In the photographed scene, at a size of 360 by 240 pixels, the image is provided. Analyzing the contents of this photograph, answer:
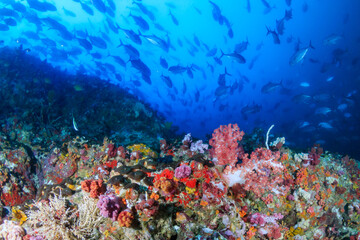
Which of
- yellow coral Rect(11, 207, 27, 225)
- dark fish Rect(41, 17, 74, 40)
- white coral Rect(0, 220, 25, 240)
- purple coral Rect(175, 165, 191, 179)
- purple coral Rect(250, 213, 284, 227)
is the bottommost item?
white coral Rect(0, 220, 25, 240)

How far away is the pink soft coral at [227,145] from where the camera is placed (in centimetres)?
399

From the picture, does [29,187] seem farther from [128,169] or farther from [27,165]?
[128,169]

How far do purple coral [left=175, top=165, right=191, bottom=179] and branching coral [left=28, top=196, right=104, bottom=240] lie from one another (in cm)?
154

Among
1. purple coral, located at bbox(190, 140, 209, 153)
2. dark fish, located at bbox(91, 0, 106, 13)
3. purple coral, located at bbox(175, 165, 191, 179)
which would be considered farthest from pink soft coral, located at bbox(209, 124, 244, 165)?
dark fish, located at bbox(91, 0, 106, 13)

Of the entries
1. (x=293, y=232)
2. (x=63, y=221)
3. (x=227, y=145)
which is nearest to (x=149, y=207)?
(x=63, y=221)

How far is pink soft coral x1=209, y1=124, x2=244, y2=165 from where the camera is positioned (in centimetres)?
399

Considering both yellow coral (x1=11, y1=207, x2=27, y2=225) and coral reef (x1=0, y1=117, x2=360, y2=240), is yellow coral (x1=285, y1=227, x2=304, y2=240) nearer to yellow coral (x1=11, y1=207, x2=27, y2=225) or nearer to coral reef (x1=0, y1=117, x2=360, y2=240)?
coral reef (x1=0, y1=117, x2=360, y2=240)

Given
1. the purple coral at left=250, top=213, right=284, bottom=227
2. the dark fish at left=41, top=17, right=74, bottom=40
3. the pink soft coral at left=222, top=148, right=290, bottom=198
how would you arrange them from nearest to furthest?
the purple coral at left=250, top=213, right=284, bottom=227
the pink soft coral at left=222, top=148, right=290, bottom=198
the dark fish at left=41, top=17, right=74, bottom=40


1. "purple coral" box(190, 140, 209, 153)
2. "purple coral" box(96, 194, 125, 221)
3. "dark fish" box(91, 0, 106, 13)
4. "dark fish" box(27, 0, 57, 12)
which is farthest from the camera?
"dark fish" box(27, 0, 57, 12)

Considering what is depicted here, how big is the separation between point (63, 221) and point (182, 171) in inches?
85.1

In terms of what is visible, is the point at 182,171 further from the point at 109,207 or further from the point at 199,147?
the point at 199,147

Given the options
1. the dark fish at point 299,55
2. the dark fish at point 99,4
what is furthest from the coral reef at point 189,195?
the dark fish at point 99,4

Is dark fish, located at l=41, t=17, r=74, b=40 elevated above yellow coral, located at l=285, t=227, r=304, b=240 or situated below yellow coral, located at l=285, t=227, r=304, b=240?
above

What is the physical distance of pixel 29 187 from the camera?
5.27 metres
